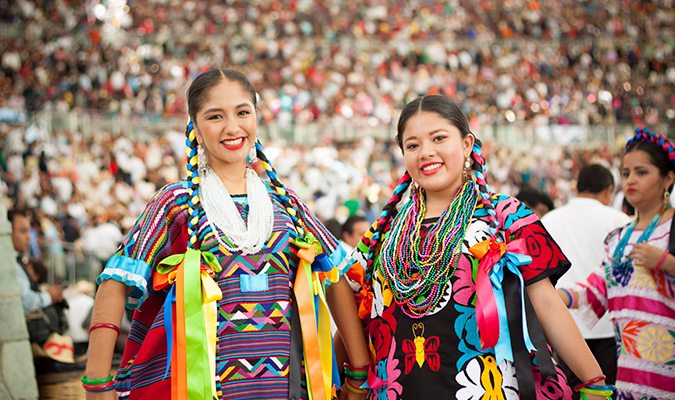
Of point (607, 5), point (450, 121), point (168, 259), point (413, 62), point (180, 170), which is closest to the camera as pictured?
point (168, 259)

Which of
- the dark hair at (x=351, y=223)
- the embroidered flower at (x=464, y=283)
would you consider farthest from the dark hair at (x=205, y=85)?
the dark hair at (x=351, y=223)

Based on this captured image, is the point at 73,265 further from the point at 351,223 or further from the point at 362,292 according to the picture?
the point at 362,292

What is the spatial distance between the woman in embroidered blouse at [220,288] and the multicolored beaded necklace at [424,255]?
0.20 metres

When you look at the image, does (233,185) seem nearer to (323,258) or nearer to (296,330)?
(323,258)

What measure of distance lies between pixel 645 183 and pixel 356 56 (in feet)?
60.3

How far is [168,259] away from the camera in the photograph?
2.13 m

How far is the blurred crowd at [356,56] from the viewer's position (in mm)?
17500

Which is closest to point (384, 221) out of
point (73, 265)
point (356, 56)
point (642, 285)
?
point (642, 285)

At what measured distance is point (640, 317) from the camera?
2.94 meters

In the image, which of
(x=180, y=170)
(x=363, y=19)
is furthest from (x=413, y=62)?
(x=180, y=170)

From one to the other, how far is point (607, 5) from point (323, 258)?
81.1 feet

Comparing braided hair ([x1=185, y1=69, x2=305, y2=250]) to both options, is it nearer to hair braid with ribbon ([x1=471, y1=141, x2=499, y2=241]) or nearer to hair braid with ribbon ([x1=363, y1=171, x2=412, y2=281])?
hair braid with ribbon ([x1=363, y1=171, x2=412, y2=281])

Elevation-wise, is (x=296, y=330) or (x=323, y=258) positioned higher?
(x=323, y=258)

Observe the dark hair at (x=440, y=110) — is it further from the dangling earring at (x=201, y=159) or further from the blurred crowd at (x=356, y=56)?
the blurred crowd at (x=356, y=56)
